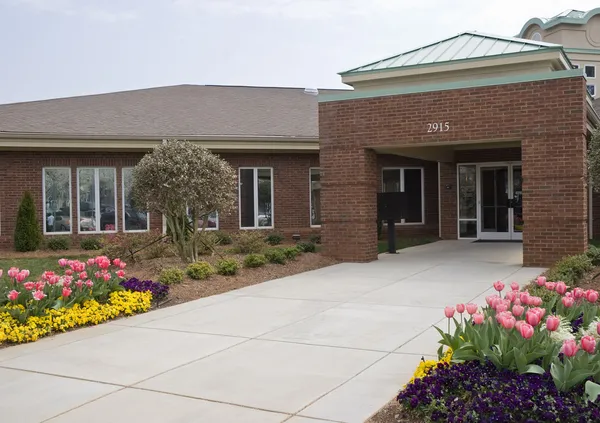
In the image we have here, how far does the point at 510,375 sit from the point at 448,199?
1692cm

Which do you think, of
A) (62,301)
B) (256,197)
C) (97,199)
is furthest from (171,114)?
(62,301)

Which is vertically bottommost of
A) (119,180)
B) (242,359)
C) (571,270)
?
(242,359)

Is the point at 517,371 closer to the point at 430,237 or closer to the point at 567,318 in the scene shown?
the point at 567,318

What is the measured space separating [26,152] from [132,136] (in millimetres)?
3282

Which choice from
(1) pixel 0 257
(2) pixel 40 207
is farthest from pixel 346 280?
(2) pixel 40 207

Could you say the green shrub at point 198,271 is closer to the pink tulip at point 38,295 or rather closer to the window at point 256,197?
the pink tulip at point 38,295

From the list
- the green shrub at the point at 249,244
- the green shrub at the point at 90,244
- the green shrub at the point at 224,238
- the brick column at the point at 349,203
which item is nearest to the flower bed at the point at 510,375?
the brick column at the point at 349,203

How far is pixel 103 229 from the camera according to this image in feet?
64.4

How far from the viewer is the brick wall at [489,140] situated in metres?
12.1

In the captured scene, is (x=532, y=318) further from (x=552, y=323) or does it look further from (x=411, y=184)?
(x=411, y=184)

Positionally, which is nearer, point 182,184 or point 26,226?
point 182,184

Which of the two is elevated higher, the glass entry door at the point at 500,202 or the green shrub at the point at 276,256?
the glass entry door at the point at 500,202

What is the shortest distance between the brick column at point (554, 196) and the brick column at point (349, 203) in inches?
138

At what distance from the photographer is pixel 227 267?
1171 centimetres
